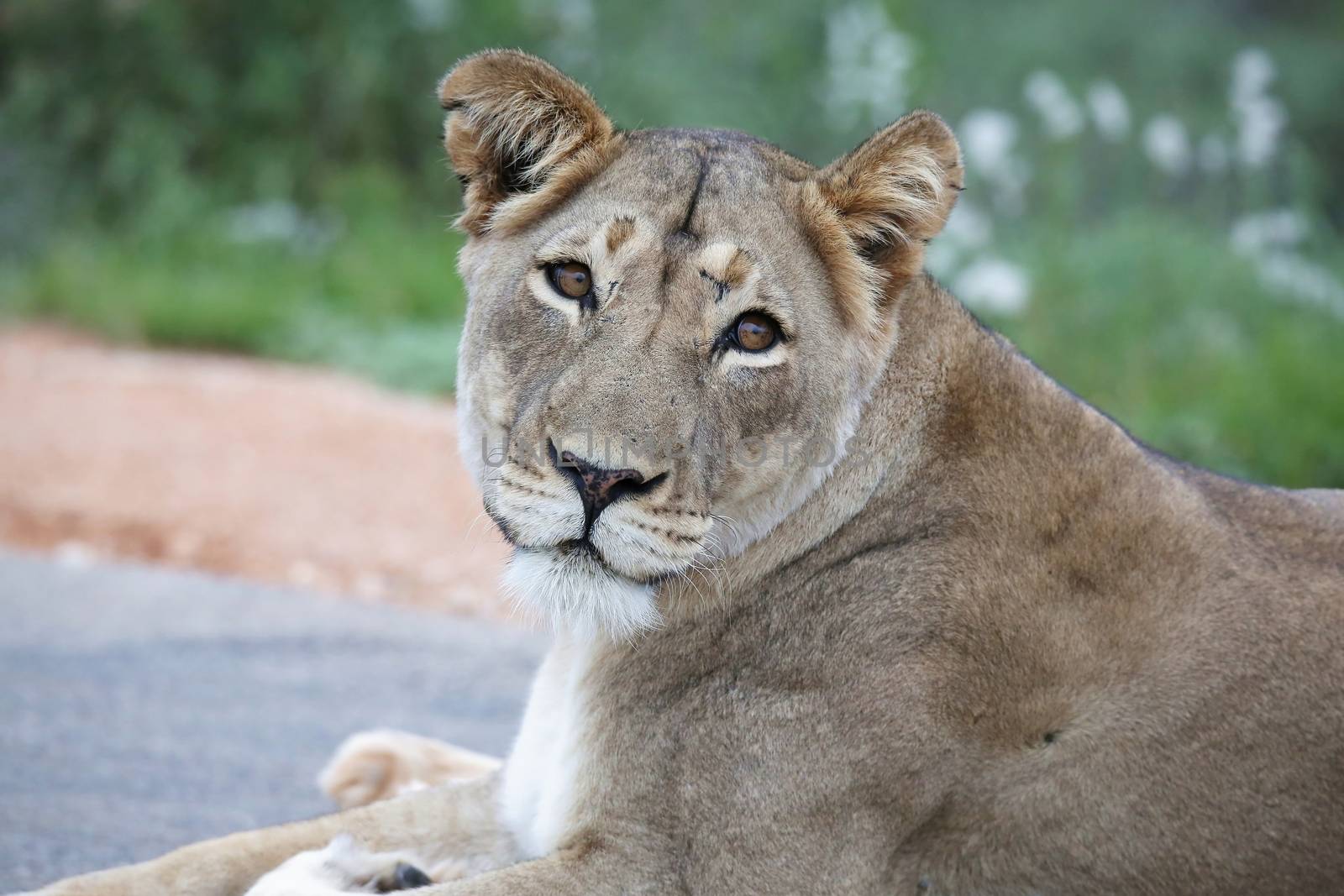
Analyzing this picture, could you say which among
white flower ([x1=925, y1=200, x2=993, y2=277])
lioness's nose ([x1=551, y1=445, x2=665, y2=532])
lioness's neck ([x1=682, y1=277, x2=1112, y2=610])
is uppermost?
white flower ([x1=925, y1=200, x2=993, y2=277])

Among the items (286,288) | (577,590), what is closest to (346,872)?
(577,590)

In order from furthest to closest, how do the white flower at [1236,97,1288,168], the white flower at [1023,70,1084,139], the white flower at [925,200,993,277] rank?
the white flower at [1023,70,1084,139] < the white flower at [925,200,993,277] < the white flower at [1236,97,1288,168]

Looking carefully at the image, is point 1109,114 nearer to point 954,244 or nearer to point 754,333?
point 954,244

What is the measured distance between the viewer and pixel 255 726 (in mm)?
4988

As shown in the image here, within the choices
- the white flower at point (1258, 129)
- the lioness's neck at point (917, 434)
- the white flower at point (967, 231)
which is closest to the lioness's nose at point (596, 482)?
the lioness's neck at point (917, 434)

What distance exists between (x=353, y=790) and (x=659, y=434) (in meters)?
1.80

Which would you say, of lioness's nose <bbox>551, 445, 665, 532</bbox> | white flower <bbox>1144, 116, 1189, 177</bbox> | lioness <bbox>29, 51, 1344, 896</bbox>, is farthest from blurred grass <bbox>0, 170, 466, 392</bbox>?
lioness's nose <bbox>551, 445, 665, 532</bbox>

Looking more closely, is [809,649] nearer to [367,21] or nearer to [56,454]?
[56,454]

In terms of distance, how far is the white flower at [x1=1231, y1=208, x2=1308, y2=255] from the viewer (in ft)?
32.9

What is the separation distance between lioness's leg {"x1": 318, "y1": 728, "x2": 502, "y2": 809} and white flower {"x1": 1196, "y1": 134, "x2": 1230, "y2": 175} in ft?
31.5

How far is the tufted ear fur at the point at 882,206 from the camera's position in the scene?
315 cm

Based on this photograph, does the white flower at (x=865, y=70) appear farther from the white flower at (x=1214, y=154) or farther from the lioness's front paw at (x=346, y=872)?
the lioness's front paw at (x=346, y=872)

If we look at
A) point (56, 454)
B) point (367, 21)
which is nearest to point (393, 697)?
point (56, 454)

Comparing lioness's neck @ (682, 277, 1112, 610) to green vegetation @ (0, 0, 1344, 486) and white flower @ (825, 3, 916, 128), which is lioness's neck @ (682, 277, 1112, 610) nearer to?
green vegetation @ (0, 0, 1344, 486)
